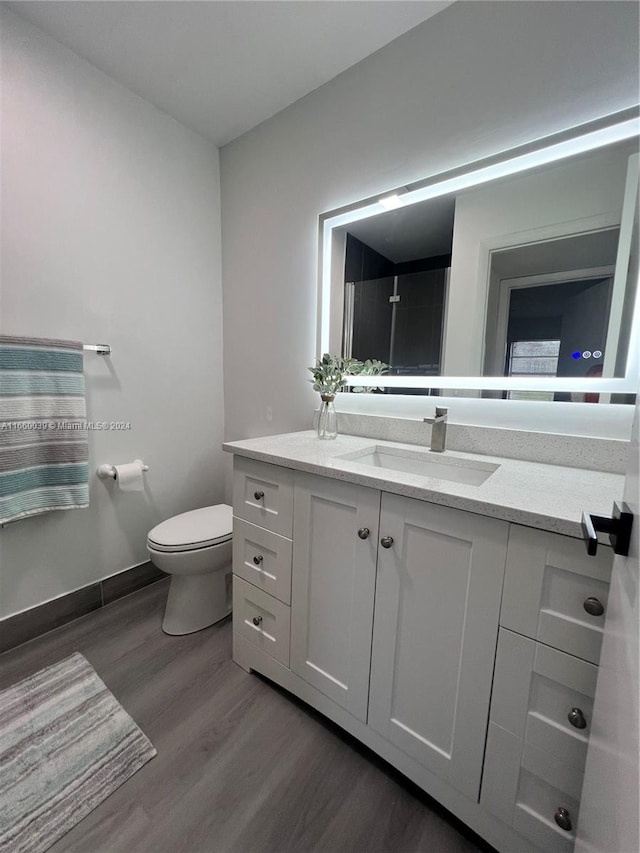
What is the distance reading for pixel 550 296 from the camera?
45.5 inches

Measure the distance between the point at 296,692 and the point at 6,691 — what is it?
107 centimetres

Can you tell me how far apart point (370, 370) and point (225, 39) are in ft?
4.67

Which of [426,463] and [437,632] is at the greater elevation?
[426,463]

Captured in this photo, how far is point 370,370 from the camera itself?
159 cm

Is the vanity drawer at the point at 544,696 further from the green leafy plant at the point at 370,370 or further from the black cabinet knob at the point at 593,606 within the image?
the green leafy plant at the point at 370,370

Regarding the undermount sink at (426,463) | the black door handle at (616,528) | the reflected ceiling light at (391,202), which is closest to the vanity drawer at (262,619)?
the undermount sink at (426,463)

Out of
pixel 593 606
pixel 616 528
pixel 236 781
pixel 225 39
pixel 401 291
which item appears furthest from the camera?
pixel 401 291

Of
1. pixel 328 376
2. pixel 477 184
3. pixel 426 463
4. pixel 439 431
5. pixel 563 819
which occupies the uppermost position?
pixel 477 184

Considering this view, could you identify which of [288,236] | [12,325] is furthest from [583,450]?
[12,325]

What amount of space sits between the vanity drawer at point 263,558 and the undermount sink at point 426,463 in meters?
0.38

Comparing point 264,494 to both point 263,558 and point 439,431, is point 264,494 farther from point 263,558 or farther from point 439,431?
point 439,431

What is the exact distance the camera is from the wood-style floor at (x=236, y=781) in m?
0.88

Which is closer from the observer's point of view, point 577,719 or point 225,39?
point 577,719

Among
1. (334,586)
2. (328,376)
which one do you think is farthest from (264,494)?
(328,376)
